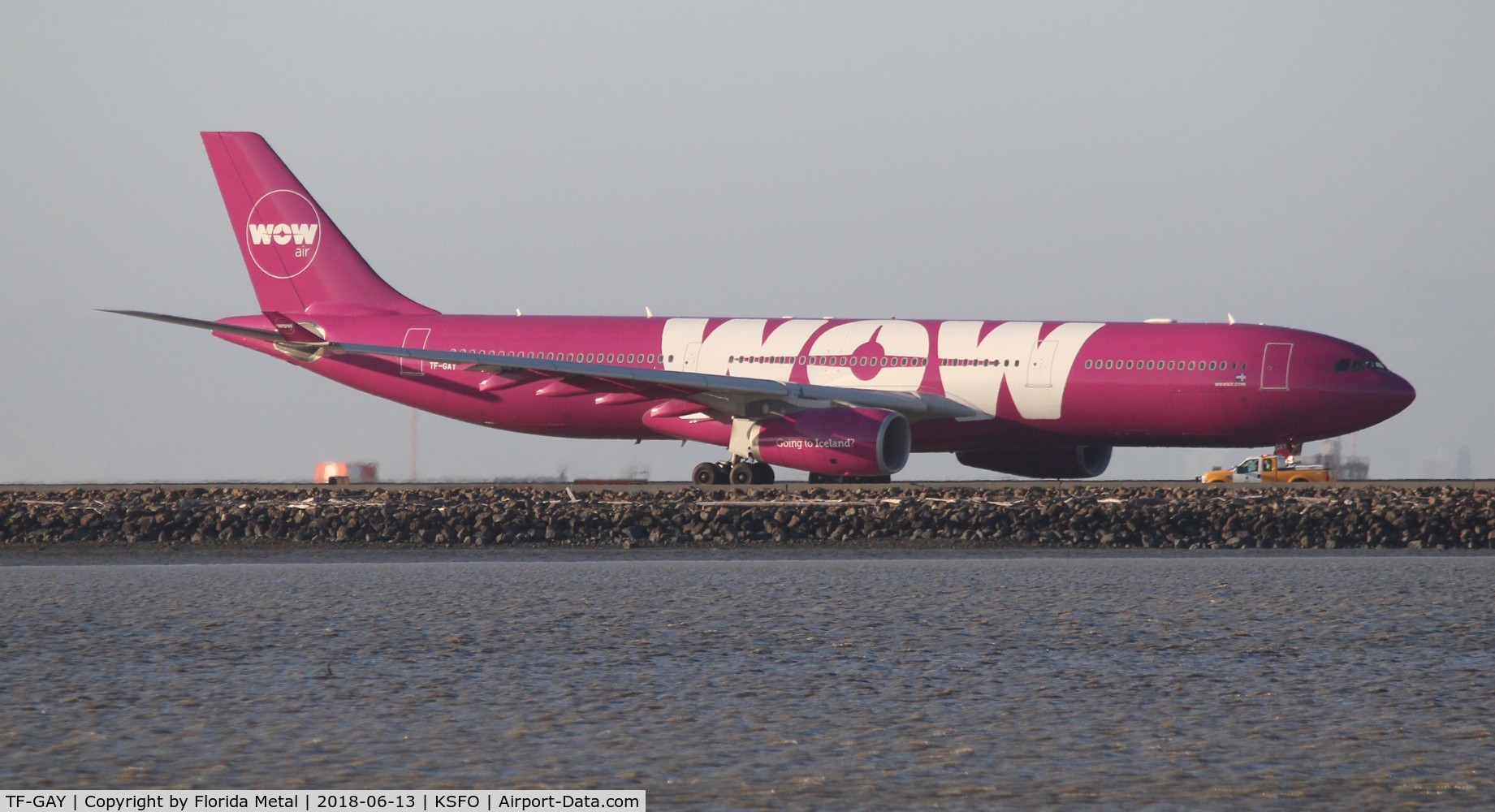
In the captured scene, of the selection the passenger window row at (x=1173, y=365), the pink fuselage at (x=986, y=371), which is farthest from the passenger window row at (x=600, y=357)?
the passenger window row at (x=1173, y=365)

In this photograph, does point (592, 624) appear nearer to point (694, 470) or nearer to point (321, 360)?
point (694, 470)

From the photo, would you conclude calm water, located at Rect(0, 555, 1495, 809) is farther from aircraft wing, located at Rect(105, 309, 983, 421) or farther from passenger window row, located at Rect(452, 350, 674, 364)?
passenger window row, located at Rect(452, 350, 674, 364)

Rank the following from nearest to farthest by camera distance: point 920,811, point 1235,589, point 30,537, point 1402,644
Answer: point 920,811 < point 1402,644 < point 1235,589 < point 30,537

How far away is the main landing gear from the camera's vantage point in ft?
98.2

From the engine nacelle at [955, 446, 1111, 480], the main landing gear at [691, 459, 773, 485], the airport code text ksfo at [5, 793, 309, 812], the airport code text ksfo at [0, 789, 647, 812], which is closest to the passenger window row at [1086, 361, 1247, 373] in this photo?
the engine nacelle at [955, 446, 1111, 480]

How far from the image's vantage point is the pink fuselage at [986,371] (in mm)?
28344

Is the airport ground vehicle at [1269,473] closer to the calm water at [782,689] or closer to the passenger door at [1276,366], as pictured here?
the passenger door at [1276,366]

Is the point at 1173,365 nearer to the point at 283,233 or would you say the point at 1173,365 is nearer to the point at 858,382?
the point at 858,382

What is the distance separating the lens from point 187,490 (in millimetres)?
29250

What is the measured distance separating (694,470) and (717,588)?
15.6 meters

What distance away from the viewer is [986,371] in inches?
1172

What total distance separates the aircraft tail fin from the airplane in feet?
1.61

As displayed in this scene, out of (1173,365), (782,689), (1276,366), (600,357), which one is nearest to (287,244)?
(600,357)

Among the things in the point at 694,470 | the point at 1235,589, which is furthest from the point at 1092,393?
the point at 1235,589
